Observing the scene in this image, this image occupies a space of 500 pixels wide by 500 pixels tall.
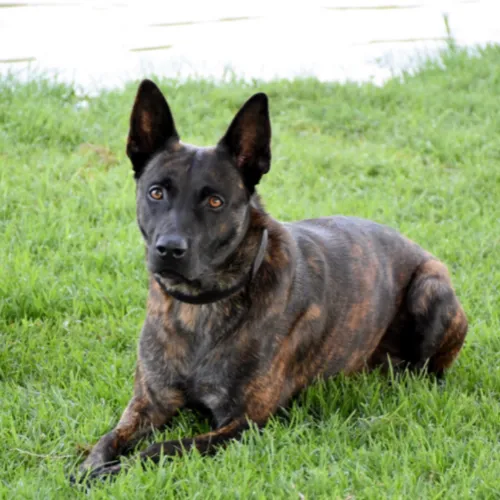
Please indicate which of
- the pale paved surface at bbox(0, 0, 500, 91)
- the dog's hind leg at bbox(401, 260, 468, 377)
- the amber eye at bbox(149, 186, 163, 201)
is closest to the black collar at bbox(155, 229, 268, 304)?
the amber eye at bbox(149, 186, 163, 201)

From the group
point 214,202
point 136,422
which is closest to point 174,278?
point 214,202

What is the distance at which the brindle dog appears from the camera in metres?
3.74

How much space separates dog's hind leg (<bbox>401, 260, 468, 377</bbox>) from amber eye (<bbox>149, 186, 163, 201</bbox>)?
1539 mm

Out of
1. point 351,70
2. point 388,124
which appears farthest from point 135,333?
point 351,70

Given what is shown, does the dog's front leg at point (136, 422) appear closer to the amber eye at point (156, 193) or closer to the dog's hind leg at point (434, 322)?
the amber eye at point (156, 193)

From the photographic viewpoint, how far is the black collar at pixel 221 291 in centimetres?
388

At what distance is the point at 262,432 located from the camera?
3830 mm

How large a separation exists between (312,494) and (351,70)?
6.93 meters

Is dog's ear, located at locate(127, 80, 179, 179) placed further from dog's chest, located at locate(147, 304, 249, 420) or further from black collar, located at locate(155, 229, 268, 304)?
dog's chest, located at locate(147, 304, 249, 420)

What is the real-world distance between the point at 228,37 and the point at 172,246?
6413mm

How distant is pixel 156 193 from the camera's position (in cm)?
378

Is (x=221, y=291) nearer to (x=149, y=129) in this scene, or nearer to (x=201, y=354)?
(x=201, y=354)

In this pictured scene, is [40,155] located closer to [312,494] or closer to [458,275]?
[458,275]

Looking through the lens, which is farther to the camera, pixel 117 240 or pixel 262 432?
pixel 117 240
